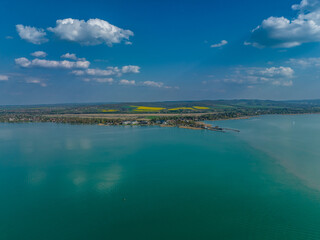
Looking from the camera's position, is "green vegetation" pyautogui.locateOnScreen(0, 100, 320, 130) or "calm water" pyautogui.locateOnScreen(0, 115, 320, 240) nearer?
"calm water" pyautogui.locateOnScreen(0, 115, 320, 240)

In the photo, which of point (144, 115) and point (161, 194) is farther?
point (144, 115)

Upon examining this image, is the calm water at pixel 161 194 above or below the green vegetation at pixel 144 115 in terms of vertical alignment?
below

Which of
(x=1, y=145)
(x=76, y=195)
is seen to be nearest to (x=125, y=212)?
(x=76, y=195)

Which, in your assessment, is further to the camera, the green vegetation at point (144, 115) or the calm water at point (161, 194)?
the green vegetation at point (144, 115)

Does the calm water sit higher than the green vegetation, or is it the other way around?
the green vegetation

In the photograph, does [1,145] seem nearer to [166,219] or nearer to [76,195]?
[76,195]

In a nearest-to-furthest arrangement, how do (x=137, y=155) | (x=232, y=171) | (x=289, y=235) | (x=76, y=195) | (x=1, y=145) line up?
(x=289, y=235) < (x=76, y=195) < (x=232, y=171) < (x=137, y=155) < (x=1, y=145)

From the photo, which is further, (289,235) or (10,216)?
(10,216)

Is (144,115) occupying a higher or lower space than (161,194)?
higher
